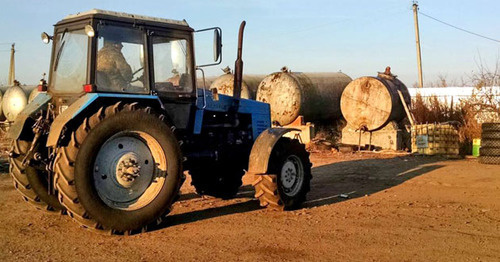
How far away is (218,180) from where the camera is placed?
9.14 m

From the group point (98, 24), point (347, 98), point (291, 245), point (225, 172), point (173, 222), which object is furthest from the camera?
point (347, 98)

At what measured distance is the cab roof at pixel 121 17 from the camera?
678cm

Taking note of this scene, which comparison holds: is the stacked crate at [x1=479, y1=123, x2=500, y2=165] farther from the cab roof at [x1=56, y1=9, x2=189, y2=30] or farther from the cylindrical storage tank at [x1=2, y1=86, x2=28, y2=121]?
the cylindrical storage tank at [x1=2, y1=86, x2=28, y2=121]

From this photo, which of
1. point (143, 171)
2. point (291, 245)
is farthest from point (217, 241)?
point (143, 171)

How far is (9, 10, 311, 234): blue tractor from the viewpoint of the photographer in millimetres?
6184

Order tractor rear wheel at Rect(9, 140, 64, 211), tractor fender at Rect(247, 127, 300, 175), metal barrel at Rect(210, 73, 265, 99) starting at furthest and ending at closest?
metal barrel at Rect(210, 73, 265, 99) < tractor fender at Rect(247, 127, 300, 175) < tractor rear wheel at Rect(9, 140, 64, 211)

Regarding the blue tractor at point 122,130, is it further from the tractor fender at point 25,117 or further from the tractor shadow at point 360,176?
the tractor shadow at point 360,176

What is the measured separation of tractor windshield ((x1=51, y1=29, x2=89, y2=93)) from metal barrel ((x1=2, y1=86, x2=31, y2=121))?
2130cm

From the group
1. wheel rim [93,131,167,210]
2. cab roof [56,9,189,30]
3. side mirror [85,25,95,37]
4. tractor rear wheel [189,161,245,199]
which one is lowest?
tractor rear wheel [189,161,245,199]

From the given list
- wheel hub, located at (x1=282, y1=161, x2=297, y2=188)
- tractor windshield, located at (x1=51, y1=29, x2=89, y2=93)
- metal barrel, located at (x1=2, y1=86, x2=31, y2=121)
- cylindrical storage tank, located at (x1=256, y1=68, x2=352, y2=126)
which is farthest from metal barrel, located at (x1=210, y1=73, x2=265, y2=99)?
tractor windshield, located at (x1=51, y1=29, x2=89, y2=93)

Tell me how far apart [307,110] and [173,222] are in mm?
12366

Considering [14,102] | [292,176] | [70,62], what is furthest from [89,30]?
[14,102]

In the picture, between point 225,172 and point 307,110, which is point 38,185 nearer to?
point 225,172

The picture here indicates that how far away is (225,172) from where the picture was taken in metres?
9.18
